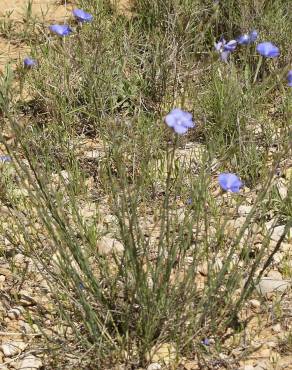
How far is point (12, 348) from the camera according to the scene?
2.36 m

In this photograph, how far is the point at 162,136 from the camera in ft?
10.5

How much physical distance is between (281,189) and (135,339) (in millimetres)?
1065

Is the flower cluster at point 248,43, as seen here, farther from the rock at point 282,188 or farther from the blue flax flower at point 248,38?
the rock at point 282,188

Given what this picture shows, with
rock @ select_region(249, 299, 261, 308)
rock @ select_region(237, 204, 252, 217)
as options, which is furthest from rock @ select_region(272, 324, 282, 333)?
rock @ select_region(237, 204, 252, 217)

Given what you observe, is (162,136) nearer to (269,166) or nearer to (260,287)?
(269,166)

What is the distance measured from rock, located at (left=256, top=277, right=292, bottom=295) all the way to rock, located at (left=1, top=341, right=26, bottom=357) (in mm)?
858

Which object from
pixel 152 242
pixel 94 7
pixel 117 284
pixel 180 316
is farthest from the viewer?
pixel 94 7

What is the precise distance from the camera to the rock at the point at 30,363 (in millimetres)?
2293

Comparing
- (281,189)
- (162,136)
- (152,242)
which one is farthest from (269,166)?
(152,242)

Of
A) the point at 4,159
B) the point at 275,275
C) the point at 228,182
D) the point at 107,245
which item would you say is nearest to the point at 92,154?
the point at 4,159

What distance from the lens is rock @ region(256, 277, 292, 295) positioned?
8.23ft

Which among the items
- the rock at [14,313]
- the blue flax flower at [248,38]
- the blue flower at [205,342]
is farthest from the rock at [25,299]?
the blue flax flower at [248,38]

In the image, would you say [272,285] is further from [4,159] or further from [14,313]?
[4,159]

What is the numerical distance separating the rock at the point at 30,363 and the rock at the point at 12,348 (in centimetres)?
5
